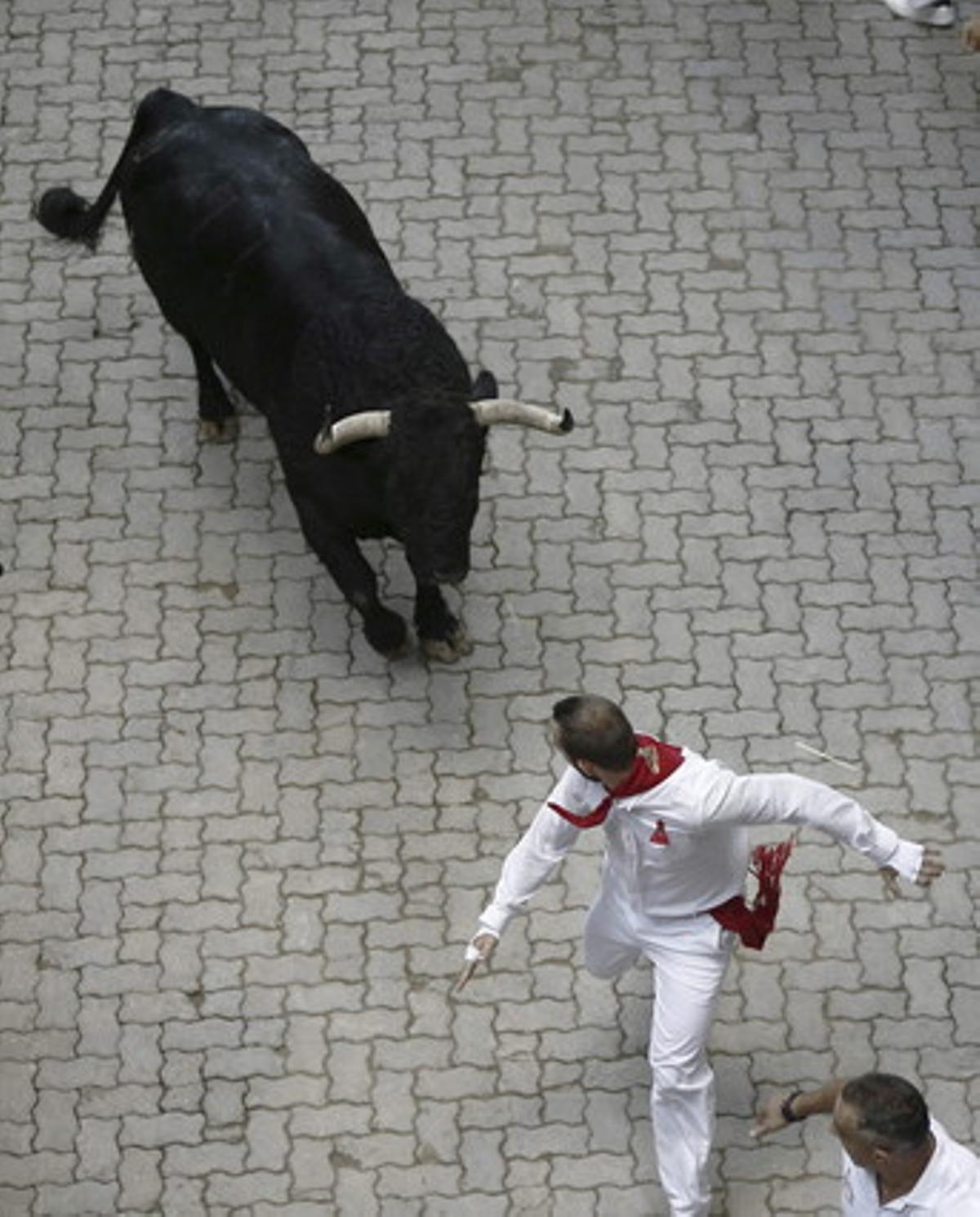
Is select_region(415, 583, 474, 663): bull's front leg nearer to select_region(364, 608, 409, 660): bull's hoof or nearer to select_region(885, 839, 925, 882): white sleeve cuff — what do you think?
select_region(364, 608, 409, 660): bull's hoof

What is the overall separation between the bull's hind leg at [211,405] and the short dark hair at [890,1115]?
17.3ft

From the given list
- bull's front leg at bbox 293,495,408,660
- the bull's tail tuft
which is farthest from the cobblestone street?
the bull's tail tuft

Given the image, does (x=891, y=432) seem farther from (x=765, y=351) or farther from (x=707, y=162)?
(x=707, y=162)

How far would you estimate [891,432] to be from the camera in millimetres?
11445

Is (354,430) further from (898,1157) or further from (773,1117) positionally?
(898,1157)

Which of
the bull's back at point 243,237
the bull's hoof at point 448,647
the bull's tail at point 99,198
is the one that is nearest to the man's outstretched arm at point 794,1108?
the bull's hoof at point 448,647

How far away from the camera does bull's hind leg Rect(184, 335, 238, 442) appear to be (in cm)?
1134

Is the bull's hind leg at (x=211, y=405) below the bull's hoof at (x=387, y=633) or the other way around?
the other way around

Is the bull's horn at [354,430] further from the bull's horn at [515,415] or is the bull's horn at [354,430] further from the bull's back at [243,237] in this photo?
the bull's back at [243,237]

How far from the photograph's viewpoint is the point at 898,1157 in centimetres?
712

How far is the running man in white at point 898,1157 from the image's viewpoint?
713 centimetres

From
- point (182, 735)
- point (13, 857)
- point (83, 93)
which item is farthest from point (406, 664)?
point (83, 93)

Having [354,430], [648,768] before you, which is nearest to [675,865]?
[648,768]

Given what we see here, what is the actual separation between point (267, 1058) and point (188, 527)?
9.00 ft
